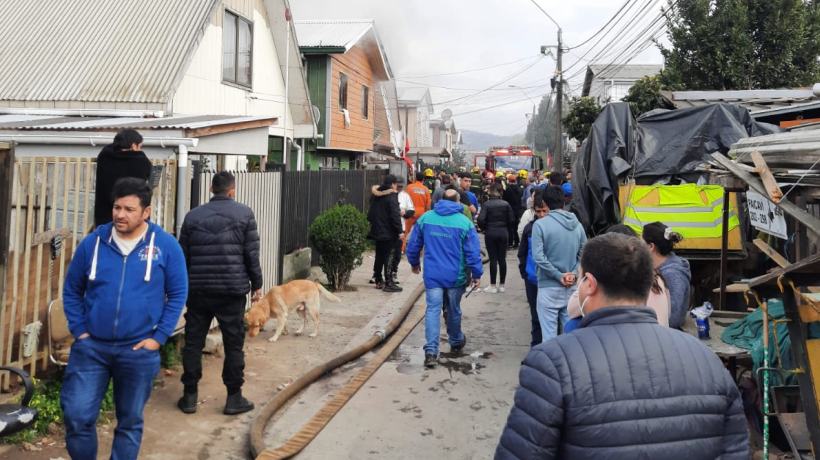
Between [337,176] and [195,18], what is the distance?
3.97m

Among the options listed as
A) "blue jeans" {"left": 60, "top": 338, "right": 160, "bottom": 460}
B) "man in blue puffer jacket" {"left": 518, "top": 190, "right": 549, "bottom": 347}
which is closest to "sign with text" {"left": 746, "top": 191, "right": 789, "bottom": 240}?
"man in blue puffer jacket" {"left": 518, "top": 190, "right": 549, "bottom": 347}

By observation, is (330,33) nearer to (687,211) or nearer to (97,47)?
(97,47)

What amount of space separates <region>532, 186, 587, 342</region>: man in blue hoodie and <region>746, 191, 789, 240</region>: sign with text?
4.86 feet

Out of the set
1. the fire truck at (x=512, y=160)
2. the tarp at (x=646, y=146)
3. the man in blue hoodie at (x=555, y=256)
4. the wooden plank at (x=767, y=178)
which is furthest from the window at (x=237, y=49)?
the fire truck at (x=512, y=160)

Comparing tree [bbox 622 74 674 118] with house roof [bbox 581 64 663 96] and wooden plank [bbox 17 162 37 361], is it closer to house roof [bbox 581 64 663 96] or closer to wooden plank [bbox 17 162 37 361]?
wooden plank [bbox 17 162 37 361]

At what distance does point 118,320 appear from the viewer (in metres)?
4.01

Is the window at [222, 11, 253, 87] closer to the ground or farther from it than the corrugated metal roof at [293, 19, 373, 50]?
closer to the ground

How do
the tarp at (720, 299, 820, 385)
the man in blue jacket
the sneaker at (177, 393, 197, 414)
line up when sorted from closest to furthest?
the tarp at (720, 299, 820, 385) → the sneaker at (177, 393, 197, 414) → the man in blue jacket

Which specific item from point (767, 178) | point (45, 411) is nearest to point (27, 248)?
point (45, 411)

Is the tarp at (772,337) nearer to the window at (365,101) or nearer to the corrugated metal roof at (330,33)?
the corrugated metal roof at (330,33)

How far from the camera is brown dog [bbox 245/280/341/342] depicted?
8.18 m

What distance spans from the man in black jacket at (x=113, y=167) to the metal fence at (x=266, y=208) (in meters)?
3.38

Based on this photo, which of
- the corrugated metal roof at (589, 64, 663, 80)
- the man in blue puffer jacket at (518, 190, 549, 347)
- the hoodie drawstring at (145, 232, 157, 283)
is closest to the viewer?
the hoodie drawstring at (145, 232, 157, 283)

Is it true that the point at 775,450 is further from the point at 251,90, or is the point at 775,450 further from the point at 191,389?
the point at 251,90
